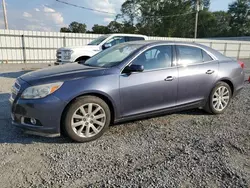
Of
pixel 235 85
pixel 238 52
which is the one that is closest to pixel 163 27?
pixel 238 52

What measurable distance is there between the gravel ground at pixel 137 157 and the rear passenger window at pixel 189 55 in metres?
1.23

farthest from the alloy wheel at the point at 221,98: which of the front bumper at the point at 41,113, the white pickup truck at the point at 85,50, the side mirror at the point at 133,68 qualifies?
the white pickup truck at the point at 85,50

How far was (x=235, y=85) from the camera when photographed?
4520 mm

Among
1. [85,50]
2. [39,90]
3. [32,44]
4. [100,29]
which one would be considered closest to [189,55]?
[39,90]

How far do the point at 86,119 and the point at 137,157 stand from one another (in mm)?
990

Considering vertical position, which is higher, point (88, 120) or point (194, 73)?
point (194, 73)

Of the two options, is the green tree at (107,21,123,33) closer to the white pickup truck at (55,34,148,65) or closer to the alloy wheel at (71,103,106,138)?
the white pickup truck at (55,34,148,65)

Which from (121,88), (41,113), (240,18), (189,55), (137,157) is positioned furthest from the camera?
(240,18)

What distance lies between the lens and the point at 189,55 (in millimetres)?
4012

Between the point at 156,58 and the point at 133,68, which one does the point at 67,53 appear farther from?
the point at 133,68

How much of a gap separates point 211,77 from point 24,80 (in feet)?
11.5

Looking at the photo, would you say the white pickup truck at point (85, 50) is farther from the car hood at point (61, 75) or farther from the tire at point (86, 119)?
the tire at point (86, 119)

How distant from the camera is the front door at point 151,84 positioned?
3.33 m

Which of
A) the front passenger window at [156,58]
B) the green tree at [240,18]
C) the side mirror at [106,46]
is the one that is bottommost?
the front passenger window at [156,58]
